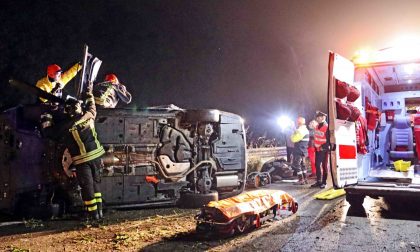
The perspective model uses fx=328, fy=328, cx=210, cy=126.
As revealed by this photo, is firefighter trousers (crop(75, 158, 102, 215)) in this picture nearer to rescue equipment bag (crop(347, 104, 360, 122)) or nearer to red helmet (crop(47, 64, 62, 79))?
red helmet (crop(47, 64, 62, 79))

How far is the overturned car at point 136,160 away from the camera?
470 centimetres

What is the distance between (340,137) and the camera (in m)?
4.86

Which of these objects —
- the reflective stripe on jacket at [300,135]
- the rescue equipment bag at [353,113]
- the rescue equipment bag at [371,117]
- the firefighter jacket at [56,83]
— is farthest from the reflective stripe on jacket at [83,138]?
the reflective stripe on jacket at [300,135]

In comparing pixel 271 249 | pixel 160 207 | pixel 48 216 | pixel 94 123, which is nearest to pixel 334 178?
pixel 271 249

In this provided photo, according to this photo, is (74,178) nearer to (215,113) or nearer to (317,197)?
(215,113)

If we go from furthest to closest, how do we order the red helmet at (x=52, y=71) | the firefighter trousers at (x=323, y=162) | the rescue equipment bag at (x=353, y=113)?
the firefighter trousers at (x=323, y=162) → the red helmet at (x=52, y=71) → the rescue equipment bag at (x=353, y=113)

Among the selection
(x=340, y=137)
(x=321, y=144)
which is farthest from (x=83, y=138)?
(x=321, y=144)

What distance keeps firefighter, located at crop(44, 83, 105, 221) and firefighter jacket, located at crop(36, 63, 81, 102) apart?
1.07 m

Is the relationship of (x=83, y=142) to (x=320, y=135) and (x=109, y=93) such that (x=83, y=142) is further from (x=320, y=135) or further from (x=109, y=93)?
(x=320, y=135)

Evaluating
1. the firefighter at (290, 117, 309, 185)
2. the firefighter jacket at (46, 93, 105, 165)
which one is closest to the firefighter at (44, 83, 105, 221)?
the firefighter jacket at (46, 93, 105, 165)

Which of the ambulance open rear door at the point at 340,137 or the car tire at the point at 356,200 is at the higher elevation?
the ambulance open rear door at the point at 340,137

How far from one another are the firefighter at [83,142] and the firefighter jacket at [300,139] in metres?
5.76

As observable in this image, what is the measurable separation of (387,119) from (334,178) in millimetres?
4527

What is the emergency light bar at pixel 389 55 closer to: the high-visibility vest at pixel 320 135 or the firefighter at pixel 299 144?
the high-visibility vest at pixel 320 135
